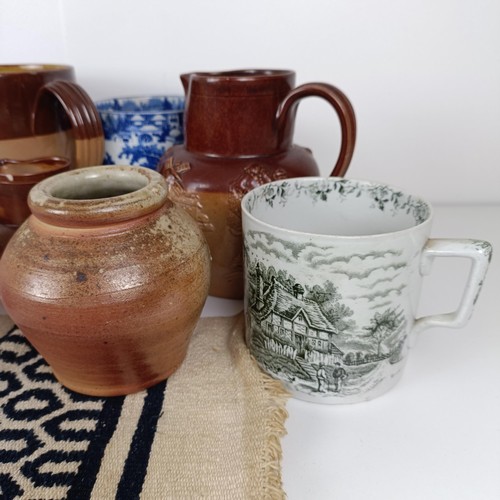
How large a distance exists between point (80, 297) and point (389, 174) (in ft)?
1.91

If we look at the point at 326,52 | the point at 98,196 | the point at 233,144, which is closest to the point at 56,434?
the point at 98,196

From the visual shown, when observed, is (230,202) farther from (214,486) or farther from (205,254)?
(214,486)

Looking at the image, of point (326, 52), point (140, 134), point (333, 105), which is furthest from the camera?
point (326, 52)

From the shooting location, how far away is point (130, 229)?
0.40 metres

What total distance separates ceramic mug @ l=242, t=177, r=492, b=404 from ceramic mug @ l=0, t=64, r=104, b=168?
0.78ft

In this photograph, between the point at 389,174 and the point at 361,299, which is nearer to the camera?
the point at 361,299

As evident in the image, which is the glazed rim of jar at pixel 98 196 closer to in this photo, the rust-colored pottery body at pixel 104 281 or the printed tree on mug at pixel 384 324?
the rust-colored pottery body at pixel 104 281

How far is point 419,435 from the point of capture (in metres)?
0.42

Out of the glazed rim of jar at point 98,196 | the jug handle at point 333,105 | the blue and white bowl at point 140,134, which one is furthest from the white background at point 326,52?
the glazed rim of jar at point 98,196

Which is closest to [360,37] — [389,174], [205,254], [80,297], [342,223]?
[389,174]

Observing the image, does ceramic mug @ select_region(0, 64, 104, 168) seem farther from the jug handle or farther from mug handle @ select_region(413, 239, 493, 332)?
mug handle @ select_region(413, 239, 493, 332)

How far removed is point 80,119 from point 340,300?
0.37 meters

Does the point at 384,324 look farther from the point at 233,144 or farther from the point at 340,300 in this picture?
Answer: the point at 233,144

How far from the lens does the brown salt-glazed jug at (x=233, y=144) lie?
→ 530 mm
